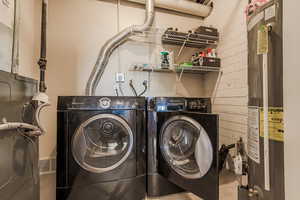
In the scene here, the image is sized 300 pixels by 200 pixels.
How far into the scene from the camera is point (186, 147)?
1544 mm

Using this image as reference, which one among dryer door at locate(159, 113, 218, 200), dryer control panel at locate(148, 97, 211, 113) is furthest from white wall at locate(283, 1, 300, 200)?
dryer control panel at locate(148, 97, 211, 113)

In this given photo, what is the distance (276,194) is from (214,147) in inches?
23.5

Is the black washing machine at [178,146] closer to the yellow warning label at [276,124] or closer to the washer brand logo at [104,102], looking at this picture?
the washer brand logo at [104,102]

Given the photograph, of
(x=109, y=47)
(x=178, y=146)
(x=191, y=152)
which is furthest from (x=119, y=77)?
(x=191, y=152)

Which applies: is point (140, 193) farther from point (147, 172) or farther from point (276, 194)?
point (276, 194)

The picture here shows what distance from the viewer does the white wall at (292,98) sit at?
1.54ft

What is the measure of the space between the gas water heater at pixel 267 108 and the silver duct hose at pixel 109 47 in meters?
1.39

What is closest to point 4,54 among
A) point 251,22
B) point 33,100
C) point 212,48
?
point 33,100

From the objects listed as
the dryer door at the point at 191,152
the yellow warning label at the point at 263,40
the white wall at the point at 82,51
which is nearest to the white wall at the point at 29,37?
the white wall at the point at 82,51

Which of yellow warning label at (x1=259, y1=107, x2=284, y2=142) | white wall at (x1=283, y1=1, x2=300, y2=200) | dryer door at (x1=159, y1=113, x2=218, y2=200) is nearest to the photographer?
white wall at (x1=283, y1=1, x2=300, y2=200)

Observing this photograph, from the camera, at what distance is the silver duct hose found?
1.81 m

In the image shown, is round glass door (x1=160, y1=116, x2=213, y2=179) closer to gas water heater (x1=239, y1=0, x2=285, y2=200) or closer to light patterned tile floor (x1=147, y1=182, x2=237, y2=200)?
light patterned tile floor (x1=147, y1=182, x2=237, y2=200)

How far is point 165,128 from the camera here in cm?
154

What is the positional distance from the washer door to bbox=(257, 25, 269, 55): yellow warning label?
1.11 metres
